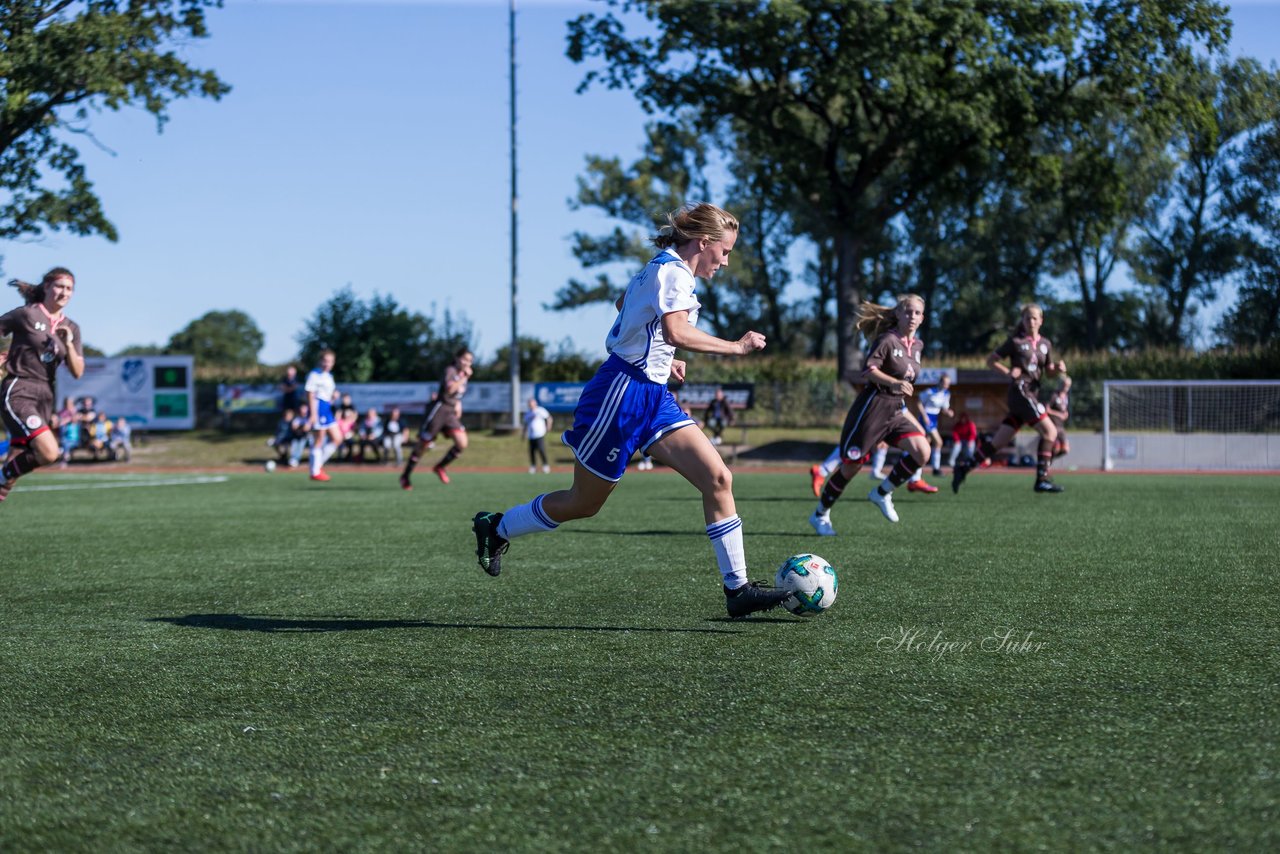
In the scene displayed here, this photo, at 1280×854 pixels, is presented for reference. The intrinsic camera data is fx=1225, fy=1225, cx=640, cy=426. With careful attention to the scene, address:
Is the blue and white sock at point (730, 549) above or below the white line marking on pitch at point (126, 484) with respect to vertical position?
above

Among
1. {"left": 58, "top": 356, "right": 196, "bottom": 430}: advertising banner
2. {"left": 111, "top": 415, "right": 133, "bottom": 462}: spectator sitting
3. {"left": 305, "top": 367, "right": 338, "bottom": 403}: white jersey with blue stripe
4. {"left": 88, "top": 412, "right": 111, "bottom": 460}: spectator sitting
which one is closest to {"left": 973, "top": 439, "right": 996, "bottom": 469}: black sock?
{"left": 305, "top": 367, "right": 338, "bottom": 403}: white jersey with blue stripe

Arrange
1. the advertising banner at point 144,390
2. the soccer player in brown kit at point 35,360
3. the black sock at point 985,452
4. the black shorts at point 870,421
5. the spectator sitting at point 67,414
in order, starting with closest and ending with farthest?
1. the soccer player in brown kit at point 35,360
2. the black shorts at point 870,421
3. the black sock at point 985,452
4. the spectator sitting at point 67,414
5. the advertising banner at point 144,390

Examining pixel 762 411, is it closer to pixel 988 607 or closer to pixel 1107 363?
pixel 1107 363

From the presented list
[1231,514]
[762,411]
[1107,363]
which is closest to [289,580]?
[1231,514]

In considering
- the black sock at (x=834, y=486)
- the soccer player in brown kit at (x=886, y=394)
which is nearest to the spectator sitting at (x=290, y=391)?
the soccer player in brown kit at (x=886, y=394)

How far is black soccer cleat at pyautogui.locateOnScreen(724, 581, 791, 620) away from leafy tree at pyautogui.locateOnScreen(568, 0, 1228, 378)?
30.5 metres

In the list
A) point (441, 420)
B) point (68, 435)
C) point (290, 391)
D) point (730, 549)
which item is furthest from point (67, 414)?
point (730, 549)

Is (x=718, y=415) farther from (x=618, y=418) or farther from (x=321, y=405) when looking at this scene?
(x=618, y=418)

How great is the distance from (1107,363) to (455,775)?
138 feet

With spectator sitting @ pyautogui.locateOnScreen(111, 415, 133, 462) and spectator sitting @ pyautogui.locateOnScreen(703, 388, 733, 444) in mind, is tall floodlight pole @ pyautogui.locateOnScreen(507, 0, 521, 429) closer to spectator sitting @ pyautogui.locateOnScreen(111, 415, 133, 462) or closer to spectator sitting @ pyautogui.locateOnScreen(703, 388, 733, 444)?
spectator sitting @ pyautogui.locateOnScreen(703, 388, 733, 444)

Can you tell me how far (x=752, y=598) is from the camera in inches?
223

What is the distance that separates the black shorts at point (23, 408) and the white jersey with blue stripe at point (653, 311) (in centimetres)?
613

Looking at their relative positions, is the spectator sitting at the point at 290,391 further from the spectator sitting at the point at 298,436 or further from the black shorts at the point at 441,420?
the black shorts at the point at 441,420

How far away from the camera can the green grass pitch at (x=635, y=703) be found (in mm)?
2963
